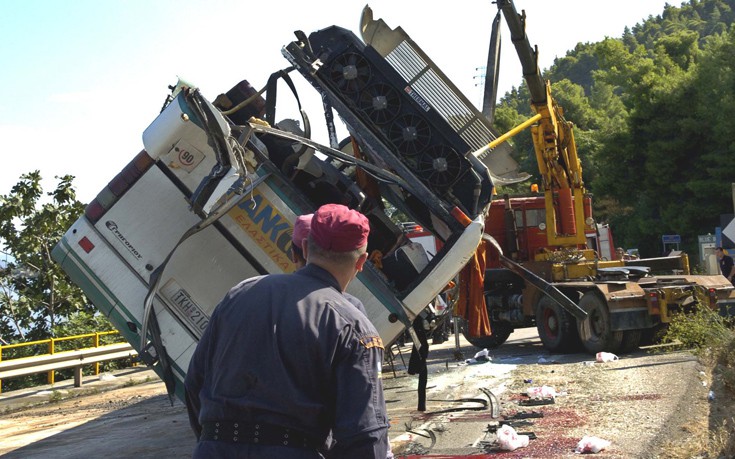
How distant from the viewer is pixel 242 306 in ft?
9.36

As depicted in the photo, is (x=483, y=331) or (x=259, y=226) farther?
(x=483, y=331)

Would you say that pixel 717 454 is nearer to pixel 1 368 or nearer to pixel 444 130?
pixel 444 130

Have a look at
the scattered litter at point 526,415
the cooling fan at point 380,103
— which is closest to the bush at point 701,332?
the scattered litter at point 526,415

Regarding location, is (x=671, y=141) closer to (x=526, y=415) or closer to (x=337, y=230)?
(x=526, y=415)

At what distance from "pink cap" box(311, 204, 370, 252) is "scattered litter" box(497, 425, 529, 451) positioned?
4.17 meters

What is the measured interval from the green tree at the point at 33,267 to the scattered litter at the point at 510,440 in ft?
47.7

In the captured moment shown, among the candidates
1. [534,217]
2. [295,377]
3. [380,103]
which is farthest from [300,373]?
[534,217]

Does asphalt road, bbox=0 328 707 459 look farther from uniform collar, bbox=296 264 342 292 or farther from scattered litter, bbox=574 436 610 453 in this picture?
uniform collar, bbox=296 264 342 292

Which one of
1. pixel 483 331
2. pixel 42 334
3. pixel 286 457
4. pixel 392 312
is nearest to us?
pixel 286 457

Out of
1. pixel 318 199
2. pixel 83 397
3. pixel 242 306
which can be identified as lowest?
pixel 83 397

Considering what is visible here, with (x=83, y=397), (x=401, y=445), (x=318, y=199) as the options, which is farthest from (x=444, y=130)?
(x=83, y=397)

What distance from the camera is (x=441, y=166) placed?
25.9 ft

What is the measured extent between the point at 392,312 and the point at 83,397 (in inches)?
355

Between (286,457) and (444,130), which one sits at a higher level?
(444,130)
